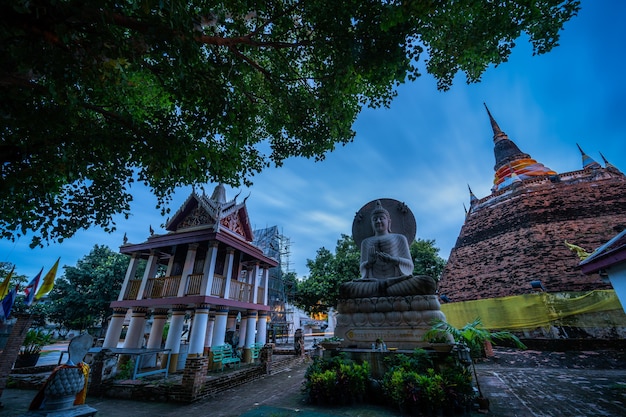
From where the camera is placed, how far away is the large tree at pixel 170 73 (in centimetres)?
367

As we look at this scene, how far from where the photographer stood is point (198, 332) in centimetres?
955

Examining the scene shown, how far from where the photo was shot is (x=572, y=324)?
10.7 meters

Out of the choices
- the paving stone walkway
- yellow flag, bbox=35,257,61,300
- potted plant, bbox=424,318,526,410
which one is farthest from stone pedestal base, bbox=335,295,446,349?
yellow flag, bbox=35,257,61,300

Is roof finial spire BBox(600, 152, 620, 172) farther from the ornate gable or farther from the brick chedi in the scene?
the ornate gable

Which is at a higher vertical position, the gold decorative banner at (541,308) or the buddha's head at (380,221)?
the buddha's head at (380,221)

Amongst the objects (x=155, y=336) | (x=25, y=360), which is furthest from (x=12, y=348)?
(x=25, y=360)

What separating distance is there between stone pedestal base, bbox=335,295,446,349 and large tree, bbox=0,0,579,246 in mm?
4726

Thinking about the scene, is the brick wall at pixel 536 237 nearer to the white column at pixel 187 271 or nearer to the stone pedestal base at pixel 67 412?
the white column at pixel 187 271

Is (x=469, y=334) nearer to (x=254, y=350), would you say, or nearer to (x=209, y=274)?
(x=209, y=274)

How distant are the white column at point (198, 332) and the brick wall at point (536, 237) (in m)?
14.3

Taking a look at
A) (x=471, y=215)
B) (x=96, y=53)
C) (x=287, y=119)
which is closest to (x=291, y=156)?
(x=287, y=119)

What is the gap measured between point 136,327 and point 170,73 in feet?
36.0

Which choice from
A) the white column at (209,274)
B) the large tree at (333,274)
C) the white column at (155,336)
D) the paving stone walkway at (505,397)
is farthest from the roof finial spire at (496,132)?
the white column at (155,336)

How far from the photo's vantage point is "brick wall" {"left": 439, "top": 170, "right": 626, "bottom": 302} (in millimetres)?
13125
